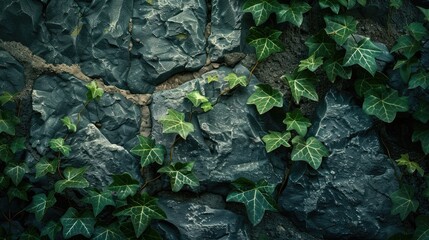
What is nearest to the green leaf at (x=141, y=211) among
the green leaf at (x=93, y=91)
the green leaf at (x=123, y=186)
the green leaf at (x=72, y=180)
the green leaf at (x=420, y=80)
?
the green leaf at (x=123, y=186)

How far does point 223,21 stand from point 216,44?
9cm

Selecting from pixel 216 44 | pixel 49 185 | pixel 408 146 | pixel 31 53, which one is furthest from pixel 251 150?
pixel 31 53

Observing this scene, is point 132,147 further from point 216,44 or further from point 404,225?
point 404,225

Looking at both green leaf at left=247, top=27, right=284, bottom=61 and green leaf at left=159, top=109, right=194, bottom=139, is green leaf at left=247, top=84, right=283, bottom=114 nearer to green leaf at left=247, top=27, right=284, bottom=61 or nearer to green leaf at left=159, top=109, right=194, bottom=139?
green leaf at left=247, top=27, right=284, bottom=61

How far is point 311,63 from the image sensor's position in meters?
1.89

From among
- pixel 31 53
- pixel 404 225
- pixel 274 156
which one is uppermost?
pixel 31 53

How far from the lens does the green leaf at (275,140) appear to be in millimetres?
1870

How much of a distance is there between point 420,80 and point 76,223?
3.98ft

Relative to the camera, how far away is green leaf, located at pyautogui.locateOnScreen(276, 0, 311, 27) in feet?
6.23

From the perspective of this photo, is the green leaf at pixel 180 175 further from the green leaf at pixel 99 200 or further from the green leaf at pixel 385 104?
the green leaf at pixel 385 104

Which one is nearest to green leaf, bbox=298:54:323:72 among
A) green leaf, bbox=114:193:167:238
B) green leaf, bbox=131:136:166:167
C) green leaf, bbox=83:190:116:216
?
green leaf, bbox=131:136:166:167

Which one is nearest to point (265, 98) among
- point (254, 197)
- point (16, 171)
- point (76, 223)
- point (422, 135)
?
point (254, 197)

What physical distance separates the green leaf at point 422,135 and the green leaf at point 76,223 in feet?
3.62

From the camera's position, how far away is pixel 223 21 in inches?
77.1
